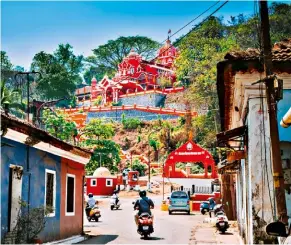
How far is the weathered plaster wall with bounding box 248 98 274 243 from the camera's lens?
939 cm

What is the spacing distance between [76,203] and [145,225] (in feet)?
7.88

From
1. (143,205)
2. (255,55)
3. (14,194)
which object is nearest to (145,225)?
(143,205)

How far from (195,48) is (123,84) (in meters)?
17.0

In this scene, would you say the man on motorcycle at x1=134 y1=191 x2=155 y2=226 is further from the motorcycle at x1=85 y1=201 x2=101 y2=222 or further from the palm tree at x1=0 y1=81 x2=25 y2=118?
the motorcycle at x1=85 y1=201 x2=101 y2=222

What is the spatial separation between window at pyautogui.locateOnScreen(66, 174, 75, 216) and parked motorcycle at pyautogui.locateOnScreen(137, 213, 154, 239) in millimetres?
2059

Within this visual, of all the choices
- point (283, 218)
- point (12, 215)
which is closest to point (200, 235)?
point (12, 215)

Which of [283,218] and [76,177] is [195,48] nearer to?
[76,177]

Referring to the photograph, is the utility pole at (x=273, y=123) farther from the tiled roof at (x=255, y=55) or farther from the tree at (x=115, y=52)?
the tree at (x=115, y=52)

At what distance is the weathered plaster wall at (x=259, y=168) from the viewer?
30.8 feet

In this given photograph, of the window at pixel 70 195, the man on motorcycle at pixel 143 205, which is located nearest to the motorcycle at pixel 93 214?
the window at pixel 70 195

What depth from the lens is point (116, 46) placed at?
3516 inches

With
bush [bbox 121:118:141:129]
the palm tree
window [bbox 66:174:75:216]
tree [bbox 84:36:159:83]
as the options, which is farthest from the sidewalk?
tree [bbox 84:36:159:83]

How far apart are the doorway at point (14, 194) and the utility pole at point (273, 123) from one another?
17.5 feet

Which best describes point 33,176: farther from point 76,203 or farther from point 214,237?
point 214,237
